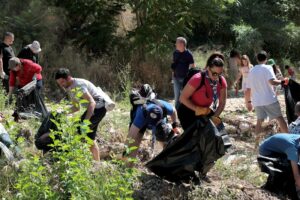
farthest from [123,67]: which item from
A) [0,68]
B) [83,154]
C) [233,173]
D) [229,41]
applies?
[83,154]

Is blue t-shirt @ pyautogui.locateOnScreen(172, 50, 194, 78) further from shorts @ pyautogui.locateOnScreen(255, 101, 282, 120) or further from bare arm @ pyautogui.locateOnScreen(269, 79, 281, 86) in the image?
bare arm @ pyautogui.locateOnScreen(269, 79, 281, 86)

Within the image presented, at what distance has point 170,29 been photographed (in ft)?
43.9

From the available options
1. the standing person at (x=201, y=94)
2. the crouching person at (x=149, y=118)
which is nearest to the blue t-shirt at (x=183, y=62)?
the crouching person at (x=149, y=118)

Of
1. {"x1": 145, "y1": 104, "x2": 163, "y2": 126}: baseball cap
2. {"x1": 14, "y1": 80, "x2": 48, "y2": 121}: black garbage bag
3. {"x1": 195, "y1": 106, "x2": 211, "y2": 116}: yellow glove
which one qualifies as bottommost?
{"x1": 14, "y1": 80, "x2": 48, "y2": 121}: black garbage bag

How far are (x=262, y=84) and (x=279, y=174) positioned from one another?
2100 millimetres

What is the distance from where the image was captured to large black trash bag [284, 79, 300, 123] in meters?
8.01

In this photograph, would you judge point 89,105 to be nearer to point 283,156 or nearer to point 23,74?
point 283,156

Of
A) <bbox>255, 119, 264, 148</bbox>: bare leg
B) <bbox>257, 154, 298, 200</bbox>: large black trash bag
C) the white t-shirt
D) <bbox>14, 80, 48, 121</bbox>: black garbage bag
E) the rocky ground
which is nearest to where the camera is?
the rocky ground

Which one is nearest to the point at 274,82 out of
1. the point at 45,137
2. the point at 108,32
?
the point at 45,137

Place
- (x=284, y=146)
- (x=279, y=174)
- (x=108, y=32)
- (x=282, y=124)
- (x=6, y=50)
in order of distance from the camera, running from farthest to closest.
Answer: (x=108, y=32) < (x=6, y=50) < (x=282, y=124) < (x=279, y=174) < (x=284, y=146)

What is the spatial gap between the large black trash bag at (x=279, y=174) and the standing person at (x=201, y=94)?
73cm

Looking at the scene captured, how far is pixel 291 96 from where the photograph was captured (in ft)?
26.3

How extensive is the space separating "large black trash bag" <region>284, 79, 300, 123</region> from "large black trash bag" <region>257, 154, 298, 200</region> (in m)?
1.75

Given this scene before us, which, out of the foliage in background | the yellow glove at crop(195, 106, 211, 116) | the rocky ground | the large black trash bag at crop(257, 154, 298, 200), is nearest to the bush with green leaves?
the rocky ground
